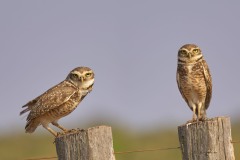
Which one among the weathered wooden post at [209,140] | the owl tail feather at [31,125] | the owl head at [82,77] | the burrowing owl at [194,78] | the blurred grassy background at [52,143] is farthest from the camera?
the blurred grassy background at [52,143]

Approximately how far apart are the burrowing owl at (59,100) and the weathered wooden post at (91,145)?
2.94 meters

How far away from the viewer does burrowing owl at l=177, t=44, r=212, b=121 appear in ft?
43.8

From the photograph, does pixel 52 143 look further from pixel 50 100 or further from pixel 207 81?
pixel 50 100

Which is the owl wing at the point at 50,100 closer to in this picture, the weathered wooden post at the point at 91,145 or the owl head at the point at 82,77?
the owl head at the point at 82,77

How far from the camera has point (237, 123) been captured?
1038 inches

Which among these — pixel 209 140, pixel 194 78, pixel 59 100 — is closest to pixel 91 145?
pixel 209 140

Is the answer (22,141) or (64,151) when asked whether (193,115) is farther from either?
(22,141)

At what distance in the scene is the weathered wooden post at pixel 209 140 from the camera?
28.3 ft

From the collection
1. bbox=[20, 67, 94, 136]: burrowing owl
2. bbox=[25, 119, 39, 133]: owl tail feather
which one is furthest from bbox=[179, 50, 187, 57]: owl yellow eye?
bbox=[25, 119, 39, 133]: owl tail feather

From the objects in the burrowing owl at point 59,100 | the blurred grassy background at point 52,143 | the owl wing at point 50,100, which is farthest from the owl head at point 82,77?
the blurred grassy background at point 52,143

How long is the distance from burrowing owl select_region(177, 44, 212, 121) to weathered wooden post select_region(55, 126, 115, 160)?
4.94m

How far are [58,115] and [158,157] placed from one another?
9605mm

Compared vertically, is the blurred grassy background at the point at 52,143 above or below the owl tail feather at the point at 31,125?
below

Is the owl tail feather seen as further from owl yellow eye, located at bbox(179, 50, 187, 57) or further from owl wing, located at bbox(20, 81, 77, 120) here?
owl yellow eye, located at bbox(179, 50, 187, 57)
